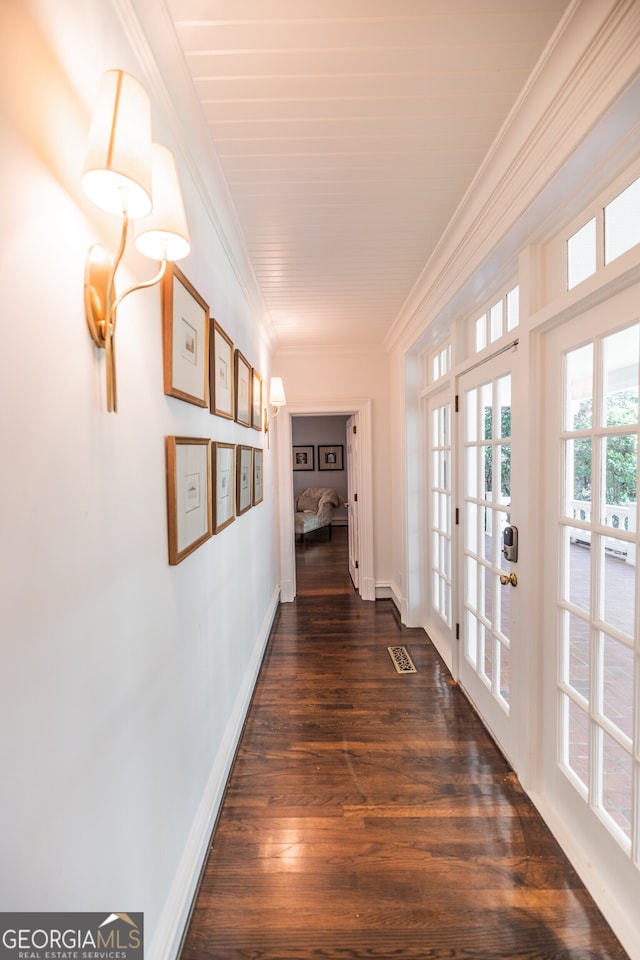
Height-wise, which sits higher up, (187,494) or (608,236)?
(608,236)

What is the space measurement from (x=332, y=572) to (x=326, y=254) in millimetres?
3577

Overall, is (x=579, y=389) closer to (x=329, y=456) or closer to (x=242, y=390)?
(x=242, y=390)

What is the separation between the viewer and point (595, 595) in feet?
4.04

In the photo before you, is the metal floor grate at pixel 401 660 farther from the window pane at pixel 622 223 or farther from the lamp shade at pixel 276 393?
the window pane at pixel 622 223

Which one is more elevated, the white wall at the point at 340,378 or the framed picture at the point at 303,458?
the white wall at the point at 340,378

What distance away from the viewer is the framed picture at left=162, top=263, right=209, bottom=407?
1.10 m

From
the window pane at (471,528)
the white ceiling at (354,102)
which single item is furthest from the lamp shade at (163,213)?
the window pane at (471,528)

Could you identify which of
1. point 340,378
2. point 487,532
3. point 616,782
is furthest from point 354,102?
point 340,378

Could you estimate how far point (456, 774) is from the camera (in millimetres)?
1676

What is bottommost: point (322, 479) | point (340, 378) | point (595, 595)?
point (595, 595)

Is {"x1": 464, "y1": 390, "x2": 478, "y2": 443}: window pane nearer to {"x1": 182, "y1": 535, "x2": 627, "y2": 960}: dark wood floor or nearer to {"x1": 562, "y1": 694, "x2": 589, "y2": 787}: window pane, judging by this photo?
{"x1": 562, "y1": 694, "x2": 589, "y2": 787}: window pane

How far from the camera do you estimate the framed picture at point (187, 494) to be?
3.64 feet

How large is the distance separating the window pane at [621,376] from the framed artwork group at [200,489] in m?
1.28

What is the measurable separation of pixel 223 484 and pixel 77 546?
1024 mm
